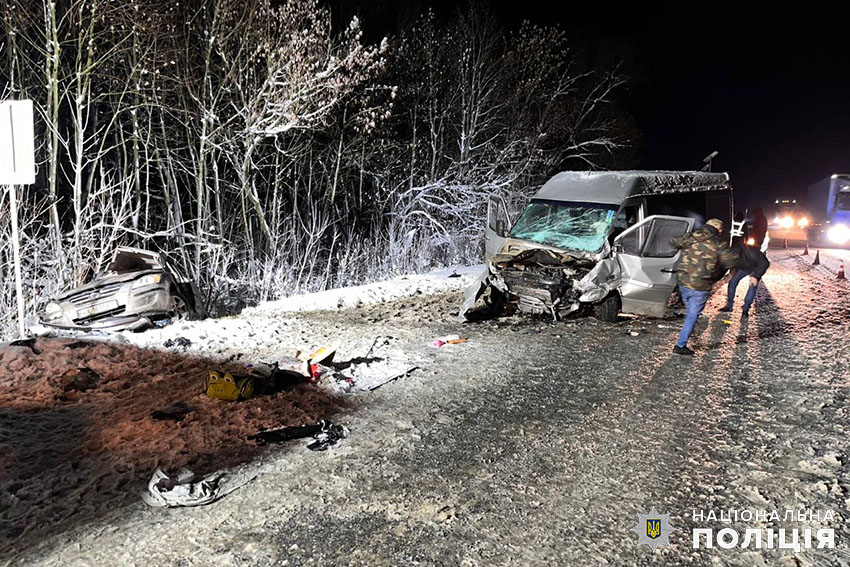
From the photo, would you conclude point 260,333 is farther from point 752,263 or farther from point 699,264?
point 752,263

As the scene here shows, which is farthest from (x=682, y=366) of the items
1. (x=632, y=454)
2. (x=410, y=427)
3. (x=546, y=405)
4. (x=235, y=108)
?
(x=235, y=108)

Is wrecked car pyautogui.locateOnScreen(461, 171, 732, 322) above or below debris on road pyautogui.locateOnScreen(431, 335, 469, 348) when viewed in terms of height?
above

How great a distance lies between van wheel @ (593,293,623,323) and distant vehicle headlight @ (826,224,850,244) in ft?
58.5

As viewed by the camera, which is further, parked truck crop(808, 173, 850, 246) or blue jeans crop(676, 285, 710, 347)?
parked truck crop(808, 173, 850, 246)

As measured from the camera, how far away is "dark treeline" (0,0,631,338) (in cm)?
1066

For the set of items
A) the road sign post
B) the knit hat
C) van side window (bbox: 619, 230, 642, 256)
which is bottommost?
van side window (bbox: 619, 230, 642, 256)

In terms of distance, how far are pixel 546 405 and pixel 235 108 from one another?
10830 mm

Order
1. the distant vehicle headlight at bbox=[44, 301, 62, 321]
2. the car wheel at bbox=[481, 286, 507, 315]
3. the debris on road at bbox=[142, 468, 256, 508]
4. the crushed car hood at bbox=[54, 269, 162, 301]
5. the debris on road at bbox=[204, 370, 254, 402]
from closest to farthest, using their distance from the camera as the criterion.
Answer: the debris on road at bbox=[142, 468, 256, 508]
the debris on road at bbox=[204, 370, 254, 402]
the distant vehicle headlight at bbox=[44, 301, 62, 321]
the crushed car hood at bbox=[54, 269, 162, 301]
the car wheel at bbox=[481, 286, 507, 315]

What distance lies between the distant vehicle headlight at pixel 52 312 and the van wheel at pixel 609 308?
8.12 metres

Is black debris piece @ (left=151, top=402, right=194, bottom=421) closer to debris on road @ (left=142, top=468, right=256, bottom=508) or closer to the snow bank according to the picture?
debris on road @ (left=142, top=468, right=256, bottom=508)

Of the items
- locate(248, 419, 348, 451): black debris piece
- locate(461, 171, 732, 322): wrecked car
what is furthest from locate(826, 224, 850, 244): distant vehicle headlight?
locate(248, 419, 348, 451): black debris piece

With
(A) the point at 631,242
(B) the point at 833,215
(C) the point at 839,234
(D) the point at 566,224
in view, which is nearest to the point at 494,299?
(D) the point at 566,224

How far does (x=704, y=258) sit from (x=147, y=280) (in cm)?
791

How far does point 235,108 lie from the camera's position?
515 inches
